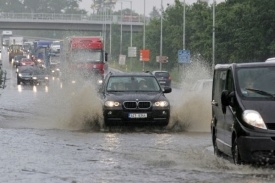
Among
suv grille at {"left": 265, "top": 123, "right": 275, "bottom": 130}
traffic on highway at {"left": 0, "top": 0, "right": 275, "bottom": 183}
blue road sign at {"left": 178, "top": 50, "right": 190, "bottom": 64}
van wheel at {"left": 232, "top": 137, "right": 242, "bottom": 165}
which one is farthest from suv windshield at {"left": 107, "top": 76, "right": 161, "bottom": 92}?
blue road sign at {"left": 178, "top": 50, "right": 190, "bottom": 64}

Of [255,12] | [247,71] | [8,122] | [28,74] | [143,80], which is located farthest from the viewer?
[28,74]

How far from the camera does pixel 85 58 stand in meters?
59.1

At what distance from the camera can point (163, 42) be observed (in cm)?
10488

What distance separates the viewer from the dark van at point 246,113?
13.9 meters

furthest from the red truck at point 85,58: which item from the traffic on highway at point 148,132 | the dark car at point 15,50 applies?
the dark car at point 15,50

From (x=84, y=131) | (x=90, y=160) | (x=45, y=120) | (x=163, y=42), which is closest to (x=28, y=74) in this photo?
(x=163, y=42)

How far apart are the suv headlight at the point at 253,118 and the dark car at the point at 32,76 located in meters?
61.8

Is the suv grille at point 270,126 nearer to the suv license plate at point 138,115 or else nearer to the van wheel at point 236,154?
the van wheel at point 236,154

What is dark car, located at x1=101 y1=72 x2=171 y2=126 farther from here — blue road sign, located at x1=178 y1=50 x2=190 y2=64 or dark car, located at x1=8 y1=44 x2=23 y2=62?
dark car, located at x1=8 y1=44 x2=23 y2=62

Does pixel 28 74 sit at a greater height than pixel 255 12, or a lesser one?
lesser

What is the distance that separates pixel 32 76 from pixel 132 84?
51.6m

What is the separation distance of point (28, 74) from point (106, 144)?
191ft

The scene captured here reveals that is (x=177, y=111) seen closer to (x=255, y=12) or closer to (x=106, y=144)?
(x=106, y=144)

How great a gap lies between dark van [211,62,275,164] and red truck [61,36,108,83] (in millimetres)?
42300
